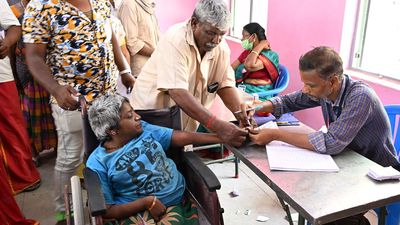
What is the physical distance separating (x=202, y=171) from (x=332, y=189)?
1.78 feet

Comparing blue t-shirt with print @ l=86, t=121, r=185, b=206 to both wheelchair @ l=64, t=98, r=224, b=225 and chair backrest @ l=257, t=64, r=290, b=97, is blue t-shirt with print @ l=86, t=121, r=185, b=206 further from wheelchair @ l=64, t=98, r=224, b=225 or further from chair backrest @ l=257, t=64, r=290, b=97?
chair backrest @ l=257, t=64, r=290, b=97

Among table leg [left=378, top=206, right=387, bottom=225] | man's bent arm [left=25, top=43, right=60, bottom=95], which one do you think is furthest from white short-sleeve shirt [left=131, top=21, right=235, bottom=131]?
table leg [left=378, top=206, right=387, bottom=225]

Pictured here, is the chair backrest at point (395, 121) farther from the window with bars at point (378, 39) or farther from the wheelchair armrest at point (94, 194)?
the wheelchair armrest at point (94, 194)

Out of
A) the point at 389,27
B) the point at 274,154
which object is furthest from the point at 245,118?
the point at 389,27

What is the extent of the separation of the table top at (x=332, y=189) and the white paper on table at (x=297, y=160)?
0.08 ft

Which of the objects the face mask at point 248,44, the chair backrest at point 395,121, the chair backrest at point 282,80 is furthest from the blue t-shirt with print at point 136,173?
the face mask at point 248,44

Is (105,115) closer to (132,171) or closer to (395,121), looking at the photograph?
(132,171)

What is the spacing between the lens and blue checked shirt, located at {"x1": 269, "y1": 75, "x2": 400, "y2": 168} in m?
1.50

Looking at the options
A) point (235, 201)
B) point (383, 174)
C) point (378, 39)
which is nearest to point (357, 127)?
point (383, 174)

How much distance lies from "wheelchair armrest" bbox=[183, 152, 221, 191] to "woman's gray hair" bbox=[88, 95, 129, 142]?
37 centimetres

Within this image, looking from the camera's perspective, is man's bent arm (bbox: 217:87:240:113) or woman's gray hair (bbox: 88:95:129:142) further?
man's bent arm (bbox: 217:87:240:113)

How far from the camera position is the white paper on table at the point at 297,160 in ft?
Result: 4.74

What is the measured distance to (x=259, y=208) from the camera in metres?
2.58

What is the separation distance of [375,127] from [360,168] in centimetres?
24
